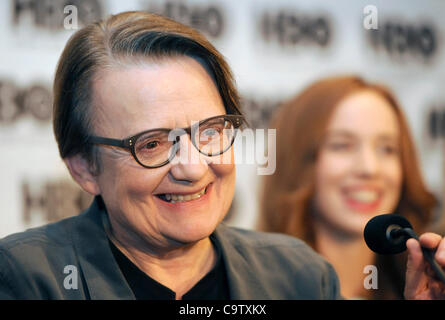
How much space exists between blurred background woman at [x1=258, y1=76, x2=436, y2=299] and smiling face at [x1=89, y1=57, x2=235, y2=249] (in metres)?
0.90

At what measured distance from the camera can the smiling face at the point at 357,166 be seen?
66.6 inches

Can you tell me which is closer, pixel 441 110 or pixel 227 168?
pixel 227 168

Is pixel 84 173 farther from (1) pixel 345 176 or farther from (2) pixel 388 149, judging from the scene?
(2) pixel 388 149

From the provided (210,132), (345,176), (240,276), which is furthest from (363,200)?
(210,132)

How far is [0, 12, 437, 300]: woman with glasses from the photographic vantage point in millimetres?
840

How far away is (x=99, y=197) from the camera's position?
1.01 metres

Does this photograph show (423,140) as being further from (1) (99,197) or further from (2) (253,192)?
(1) (99,197)

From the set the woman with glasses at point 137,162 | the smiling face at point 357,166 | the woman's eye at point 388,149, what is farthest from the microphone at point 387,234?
the woman's eye at point 388,149

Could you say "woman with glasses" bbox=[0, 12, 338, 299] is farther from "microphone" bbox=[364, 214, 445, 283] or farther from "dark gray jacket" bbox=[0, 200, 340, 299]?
"microphone" bbox=[364, 214, 445, 283]

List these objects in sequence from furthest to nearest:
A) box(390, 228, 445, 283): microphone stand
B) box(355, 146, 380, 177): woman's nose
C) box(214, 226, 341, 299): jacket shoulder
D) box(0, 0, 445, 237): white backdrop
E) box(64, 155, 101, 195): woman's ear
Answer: box(355, 146, 380, 177): woman's nose, box(0, 0, 445, 237): white backdrop, box(214, 226, 341, 299): jacket shoulder, box(64, 155, 101, 195): woman's ear, box(390, 228, 445, 283): microphone stand

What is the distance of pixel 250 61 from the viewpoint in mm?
1914

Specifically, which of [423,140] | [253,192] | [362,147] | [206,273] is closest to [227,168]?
[206,273]

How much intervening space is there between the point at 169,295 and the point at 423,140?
162 centimetres

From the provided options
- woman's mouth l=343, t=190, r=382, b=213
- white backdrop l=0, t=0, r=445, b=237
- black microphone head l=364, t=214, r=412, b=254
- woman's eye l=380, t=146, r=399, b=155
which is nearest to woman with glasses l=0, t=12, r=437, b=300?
black microphone head l=364, t=214, r=412, b=254
